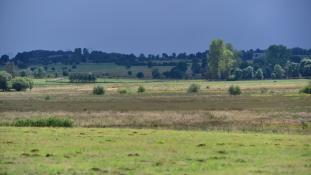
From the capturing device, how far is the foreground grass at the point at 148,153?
20.3 meters

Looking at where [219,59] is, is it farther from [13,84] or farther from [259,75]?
[13,84]

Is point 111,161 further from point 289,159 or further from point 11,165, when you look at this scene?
point 289,159

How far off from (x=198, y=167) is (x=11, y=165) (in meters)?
6.86

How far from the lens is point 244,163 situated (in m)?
21.9

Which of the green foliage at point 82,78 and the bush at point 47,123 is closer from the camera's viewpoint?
the bush at point 47,123

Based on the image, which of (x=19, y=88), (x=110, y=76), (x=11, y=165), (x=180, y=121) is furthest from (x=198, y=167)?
(x=110, y=76)

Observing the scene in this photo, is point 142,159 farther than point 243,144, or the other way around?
point 243,144

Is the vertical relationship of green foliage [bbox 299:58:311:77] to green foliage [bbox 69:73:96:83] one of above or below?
above

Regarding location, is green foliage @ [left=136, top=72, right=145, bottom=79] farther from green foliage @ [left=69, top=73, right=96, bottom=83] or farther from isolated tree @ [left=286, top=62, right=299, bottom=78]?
isolated tree @ [left=286, top=62, right=299, bottom=78]

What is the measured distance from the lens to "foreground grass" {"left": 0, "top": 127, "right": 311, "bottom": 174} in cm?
A: 2031

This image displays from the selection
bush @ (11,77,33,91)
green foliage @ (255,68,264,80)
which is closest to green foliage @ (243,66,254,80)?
green foliage @ (255,68,264,80)

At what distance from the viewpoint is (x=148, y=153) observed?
2453 centimetres

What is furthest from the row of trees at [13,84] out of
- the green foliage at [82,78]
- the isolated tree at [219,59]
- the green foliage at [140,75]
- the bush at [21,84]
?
the green foliage at [140,75]

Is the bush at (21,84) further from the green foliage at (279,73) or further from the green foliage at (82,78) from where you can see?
the green foliage at (279,73)
